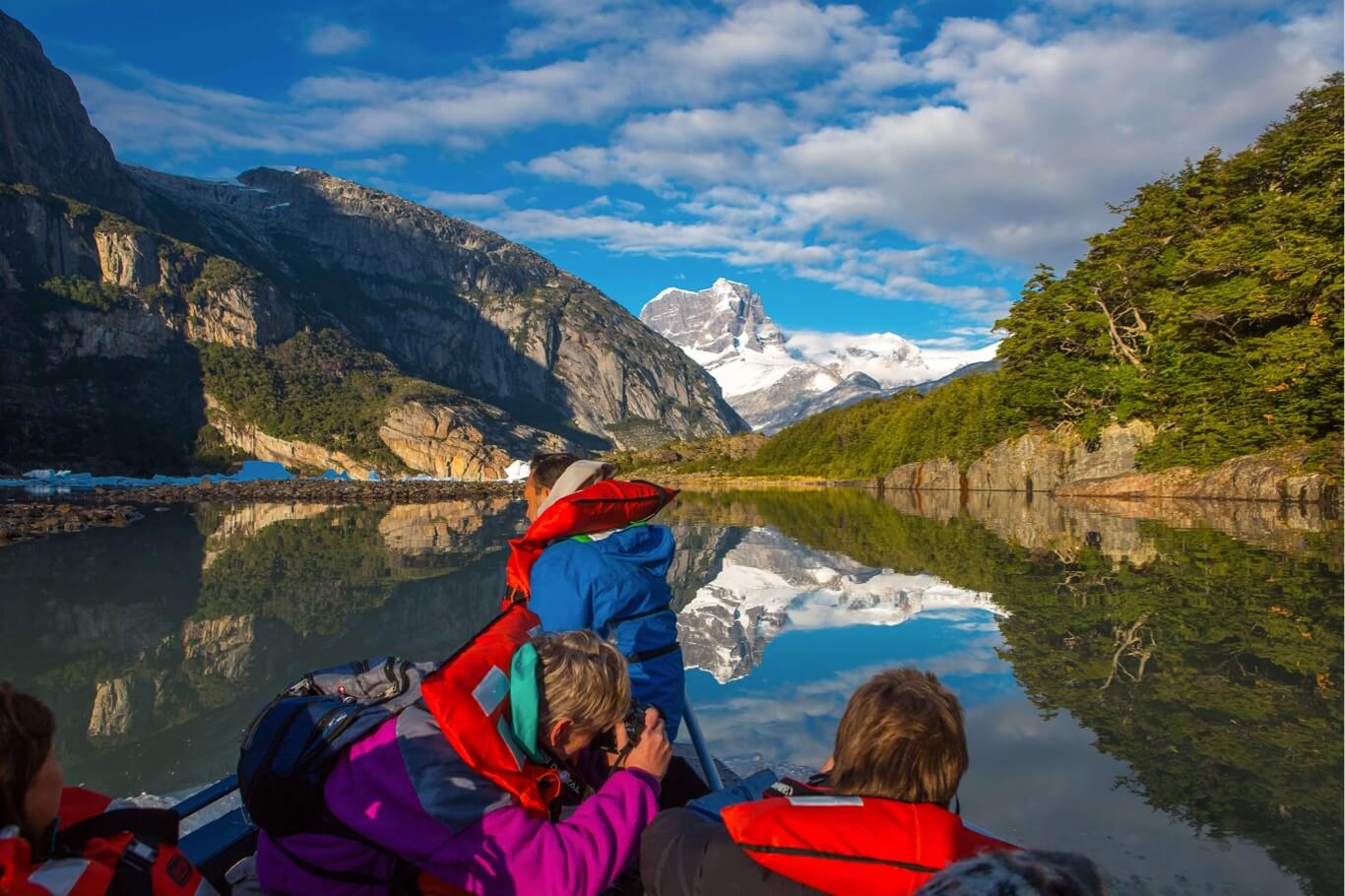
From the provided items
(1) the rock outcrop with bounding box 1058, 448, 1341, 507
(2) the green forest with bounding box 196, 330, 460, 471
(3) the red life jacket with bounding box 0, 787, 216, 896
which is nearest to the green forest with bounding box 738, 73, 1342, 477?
(1) the rock outcrop with bounding box 1058, 448, 1341, 507

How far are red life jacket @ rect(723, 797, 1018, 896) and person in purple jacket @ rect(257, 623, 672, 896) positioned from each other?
1.85 ft

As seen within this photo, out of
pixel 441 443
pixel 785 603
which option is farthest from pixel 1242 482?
pixel 441 443

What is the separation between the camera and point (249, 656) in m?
5.79

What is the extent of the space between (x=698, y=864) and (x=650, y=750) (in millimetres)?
465

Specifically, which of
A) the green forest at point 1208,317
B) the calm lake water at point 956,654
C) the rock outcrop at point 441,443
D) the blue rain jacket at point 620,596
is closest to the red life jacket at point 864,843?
the blue rain jacket at point 620,596

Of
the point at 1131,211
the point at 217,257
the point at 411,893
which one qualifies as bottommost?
the point at 411,893

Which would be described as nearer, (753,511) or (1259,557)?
(1259,557)

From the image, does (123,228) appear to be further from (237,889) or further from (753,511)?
(237,889)

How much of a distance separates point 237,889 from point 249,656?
4252 mm

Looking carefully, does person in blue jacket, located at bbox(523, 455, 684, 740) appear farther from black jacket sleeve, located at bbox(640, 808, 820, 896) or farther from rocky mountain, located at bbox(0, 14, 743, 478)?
rocky mountain, located at bbox(0, 14, 743, 478)

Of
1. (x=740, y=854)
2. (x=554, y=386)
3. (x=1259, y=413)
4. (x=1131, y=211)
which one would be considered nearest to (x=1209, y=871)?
(x=740, y=854)

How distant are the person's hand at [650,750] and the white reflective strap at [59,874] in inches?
47.8

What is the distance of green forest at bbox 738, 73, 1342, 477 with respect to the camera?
20.3 metres

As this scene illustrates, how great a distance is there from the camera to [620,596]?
2.89m
